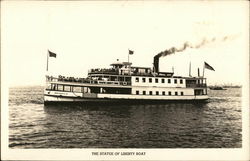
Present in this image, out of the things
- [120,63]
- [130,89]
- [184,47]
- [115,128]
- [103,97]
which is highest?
[184,47]

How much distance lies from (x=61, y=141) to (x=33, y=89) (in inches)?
52.9

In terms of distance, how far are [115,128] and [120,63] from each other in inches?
52.6

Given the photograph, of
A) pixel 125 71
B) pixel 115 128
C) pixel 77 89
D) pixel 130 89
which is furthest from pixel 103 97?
pixel 115 128

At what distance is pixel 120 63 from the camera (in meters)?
6.53

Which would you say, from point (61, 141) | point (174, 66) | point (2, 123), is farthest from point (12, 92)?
point (174, 66)

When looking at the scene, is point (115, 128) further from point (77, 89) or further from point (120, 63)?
point (77, 89)

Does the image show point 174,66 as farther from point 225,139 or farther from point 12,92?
point 12,92

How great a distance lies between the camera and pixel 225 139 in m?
5.76

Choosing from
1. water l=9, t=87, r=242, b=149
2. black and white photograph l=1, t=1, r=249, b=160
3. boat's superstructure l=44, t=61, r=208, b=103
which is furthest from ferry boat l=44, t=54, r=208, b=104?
black and white photograph l=1, t=1, r=249, b=160

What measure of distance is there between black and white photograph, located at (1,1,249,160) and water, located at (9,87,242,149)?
18 millimetres

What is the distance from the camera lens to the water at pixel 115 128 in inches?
217

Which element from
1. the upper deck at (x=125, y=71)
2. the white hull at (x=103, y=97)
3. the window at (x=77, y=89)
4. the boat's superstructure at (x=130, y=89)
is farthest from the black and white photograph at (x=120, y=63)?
the window at (x=77, y=89)

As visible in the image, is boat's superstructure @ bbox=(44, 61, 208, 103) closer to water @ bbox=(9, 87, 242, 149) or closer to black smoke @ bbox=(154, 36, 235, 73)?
water @ bbox=(9, 87, 242, 149)

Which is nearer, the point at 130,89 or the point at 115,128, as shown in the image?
the point at 115,128
